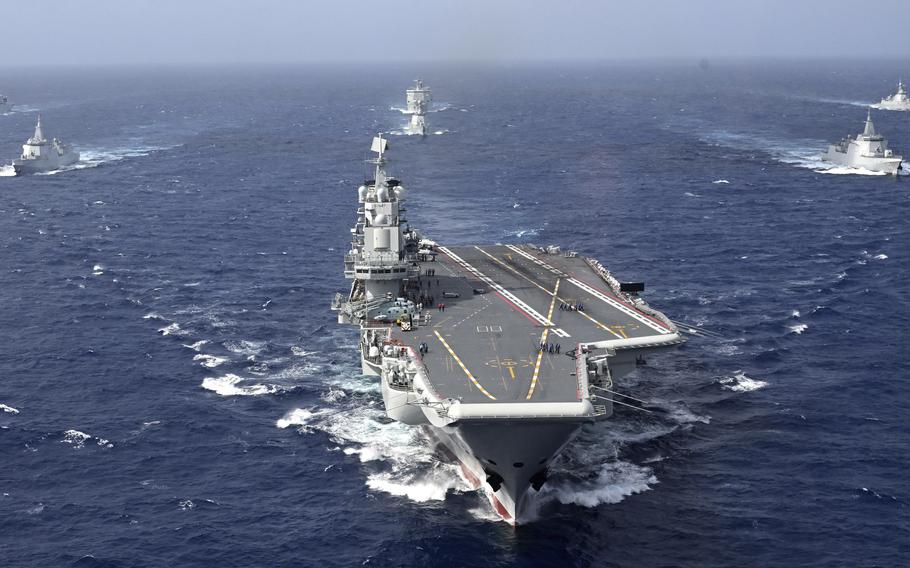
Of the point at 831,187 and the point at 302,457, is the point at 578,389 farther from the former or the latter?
the point at 831,187

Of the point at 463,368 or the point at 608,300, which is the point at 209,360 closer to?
the point at 463,368

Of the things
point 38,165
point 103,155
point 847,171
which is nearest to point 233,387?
point 38,165

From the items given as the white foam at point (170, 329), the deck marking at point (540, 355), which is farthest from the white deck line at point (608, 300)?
the white foam at point (170, 329)

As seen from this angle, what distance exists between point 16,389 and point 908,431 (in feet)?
161

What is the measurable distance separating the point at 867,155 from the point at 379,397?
327 ft

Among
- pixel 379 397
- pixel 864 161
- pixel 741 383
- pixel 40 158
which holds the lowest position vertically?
pixel 379 397

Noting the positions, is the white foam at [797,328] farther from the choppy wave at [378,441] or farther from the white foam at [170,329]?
the white foam at [170,329]

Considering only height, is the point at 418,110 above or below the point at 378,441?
above

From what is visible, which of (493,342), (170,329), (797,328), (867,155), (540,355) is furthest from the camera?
(867,155)

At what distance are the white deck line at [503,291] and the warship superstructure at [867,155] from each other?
267 feet

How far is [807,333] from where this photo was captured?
65.3 m

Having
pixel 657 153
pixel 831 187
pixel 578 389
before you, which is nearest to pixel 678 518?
pixel 578 389

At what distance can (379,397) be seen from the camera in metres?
56.4

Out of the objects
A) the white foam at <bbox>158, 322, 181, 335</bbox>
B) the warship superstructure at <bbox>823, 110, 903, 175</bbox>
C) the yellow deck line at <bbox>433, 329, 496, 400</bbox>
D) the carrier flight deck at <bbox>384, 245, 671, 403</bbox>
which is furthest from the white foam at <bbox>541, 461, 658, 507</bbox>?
the warship superstructure at <bbox>823, 110, 903, 175</bbox>
